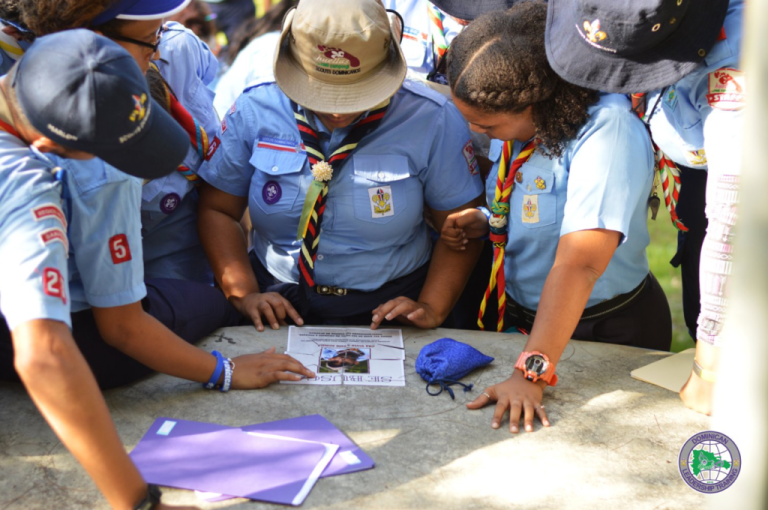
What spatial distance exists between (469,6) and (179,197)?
1.23 m

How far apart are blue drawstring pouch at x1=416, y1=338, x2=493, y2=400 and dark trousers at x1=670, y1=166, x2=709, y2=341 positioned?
0.92 meters

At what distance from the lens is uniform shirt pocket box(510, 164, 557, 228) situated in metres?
2.21

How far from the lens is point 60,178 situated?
159cm

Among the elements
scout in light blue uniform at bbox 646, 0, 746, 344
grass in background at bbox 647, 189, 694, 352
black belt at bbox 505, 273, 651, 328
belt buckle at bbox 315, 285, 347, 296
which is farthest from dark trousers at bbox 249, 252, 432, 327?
grass in background at bbox 647, 189, 694, 352

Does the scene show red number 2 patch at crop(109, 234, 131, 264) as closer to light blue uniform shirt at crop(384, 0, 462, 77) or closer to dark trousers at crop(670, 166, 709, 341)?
light blue uniform shirt at crop(384, 0, 462, 77)

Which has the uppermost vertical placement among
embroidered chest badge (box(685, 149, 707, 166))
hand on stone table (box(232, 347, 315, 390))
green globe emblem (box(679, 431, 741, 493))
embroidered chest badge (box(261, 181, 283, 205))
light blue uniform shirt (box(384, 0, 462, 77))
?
light blue uniform shirt (box(384, 0, 462, 77))

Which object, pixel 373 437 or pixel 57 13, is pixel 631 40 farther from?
pixel 57 13

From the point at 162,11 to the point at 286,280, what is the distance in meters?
1.04

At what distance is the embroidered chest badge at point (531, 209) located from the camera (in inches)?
88.4

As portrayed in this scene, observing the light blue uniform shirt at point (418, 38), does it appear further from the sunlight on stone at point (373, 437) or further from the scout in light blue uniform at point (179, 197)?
the sunlight on stone at point (373, 437)

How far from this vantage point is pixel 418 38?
292cm

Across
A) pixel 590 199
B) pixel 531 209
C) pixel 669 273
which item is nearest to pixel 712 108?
pixel 590 199

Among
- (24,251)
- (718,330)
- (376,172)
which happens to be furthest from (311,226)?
(718,330)

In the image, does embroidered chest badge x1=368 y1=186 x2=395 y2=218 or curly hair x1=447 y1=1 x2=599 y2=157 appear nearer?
curly hair x1=447 y1=1 x2=599 y2=157
